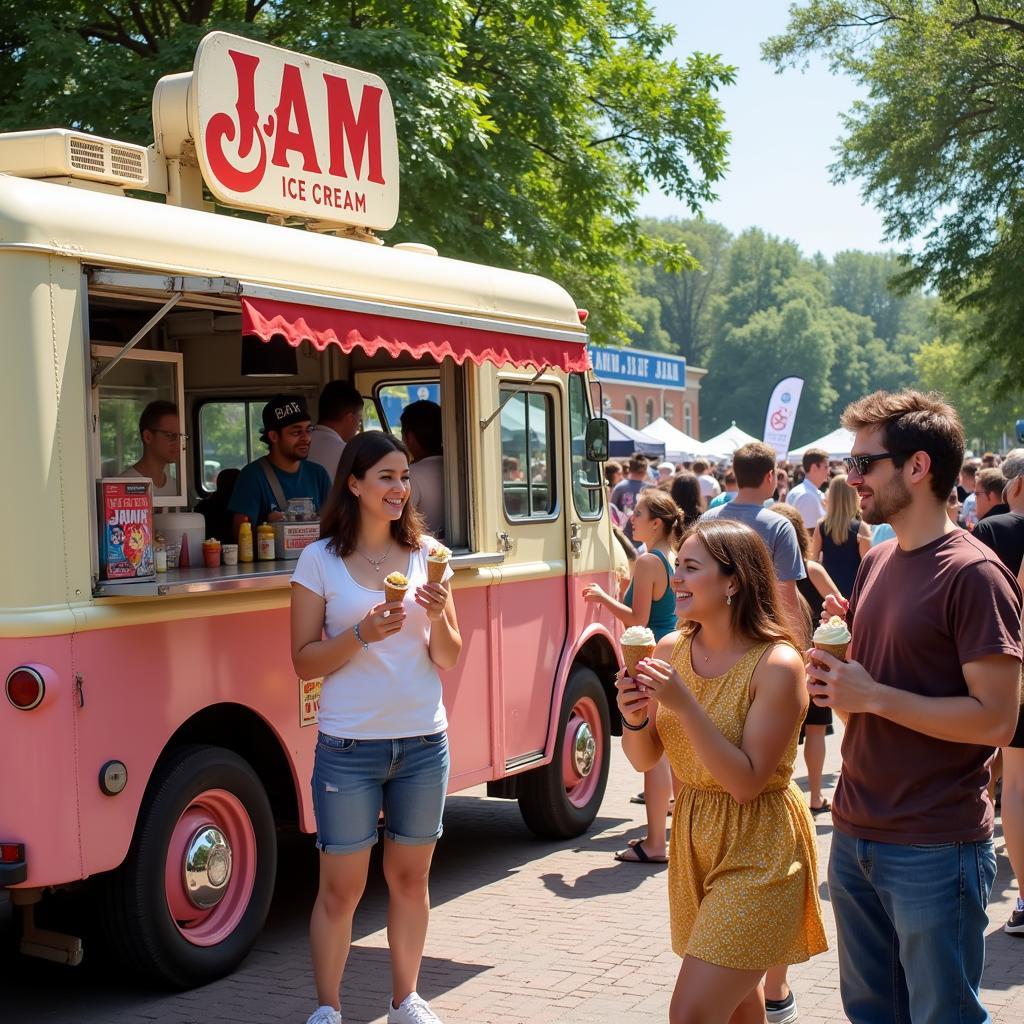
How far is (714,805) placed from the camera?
12.1 feet

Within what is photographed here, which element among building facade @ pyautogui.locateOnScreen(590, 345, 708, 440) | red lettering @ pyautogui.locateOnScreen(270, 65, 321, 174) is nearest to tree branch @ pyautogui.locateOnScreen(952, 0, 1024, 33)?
building facade @ pyautogui.locateOnScreen(590, 345, 708, 440)

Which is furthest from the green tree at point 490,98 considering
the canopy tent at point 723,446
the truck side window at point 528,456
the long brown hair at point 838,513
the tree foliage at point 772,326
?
the tree foliage at point 772,326

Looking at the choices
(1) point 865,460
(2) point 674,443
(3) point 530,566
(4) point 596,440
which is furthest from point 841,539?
(2) point 674,443

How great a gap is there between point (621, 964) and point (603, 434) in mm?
3051

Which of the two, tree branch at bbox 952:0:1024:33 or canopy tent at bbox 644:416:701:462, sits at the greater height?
tree branch at bbox 952:0:1024:33

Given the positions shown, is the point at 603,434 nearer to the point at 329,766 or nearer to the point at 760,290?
the point at 329,766

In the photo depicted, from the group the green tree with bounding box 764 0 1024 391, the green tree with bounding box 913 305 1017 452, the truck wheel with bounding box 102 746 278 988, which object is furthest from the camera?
the green tree with bounding box 913 305 1017 452

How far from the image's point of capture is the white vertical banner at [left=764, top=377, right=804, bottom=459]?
987 inches

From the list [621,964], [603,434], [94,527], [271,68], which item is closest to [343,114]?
[271,68]

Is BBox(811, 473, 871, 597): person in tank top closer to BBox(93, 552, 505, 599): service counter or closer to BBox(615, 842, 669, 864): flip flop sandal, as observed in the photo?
BBox(615, 842, 669, 864): flip flop sandal

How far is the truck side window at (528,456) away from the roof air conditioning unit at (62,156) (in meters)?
2.29

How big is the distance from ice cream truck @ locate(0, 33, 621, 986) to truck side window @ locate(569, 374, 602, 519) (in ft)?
0.07

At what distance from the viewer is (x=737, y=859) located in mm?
3615

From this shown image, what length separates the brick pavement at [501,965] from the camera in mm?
5262
